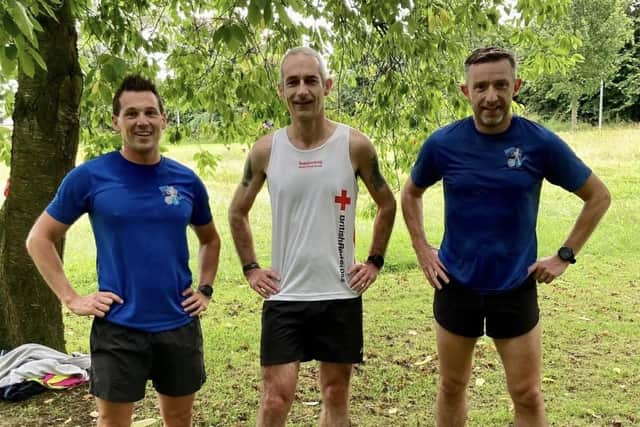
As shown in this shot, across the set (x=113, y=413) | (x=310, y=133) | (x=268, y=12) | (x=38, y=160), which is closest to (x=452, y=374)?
(x=310, y=133)

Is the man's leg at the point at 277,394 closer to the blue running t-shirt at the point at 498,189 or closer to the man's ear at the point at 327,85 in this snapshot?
the blue running t-shirt at the point at 498,189

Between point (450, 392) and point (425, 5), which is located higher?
point (425, 5)

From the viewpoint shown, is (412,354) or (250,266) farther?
(412,354)

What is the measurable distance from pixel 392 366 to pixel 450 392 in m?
2.34

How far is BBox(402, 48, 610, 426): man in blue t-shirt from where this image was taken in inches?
114

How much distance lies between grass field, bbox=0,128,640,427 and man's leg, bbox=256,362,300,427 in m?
1.39

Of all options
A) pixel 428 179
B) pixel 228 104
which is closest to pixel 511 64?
pixel 428 179

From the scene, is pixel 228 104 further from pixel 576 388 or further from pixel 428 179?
pixel 576 388

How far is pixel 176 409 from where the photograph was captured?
2906 millimetres

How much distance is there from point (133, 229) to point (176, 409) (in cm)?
87

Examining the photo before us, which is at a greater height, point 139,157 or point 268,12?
point 268,12

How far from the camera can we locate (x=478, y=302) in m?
3.02

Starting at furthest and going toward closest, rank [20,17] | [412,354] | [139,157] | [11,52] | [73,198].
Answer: [412,354] → [139,157] → [73,198] → [11,52] → [20,17]

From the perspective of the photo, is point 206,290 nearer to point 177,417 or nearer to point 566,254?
point 177,417
